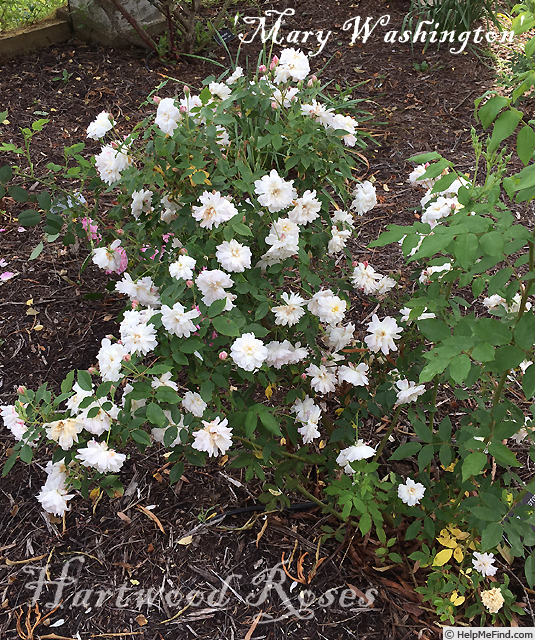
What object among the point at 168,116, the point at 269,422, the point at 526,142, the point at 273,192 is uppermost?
the point at 526,142

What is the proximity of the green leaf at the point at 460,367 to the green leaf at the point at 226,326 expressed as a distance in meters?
0.42

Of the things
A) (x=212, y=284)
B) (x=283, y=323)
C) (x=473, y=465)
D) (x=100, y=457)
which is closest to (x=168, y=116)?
(x=212, y=284)

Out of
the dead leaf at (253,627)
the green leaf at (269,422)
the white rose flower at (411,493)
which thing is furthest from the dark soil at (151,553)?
the green leaf at (269,422)

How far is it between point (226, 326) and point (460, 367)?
46 centimetres

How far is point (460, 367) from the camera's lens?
105 centimetres

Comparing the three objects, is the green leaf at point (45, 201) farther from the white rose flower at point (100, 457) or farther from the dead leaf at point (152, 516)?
the dead leaf at point (152, 516)

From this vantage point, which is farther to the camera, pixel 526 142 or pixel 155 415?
→ pixel 155 415

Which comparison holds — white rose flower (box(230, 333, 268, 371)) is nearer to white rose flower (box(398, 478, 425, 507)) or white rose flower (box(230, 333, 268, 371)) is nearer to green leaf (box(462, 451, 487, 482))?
green leaf (box(462, 451, 487, 482))

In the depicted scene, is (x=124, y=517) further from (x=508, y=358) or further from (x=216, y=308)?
A: (x=508, y=358)

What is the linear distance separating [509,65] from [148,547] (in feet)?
11.1

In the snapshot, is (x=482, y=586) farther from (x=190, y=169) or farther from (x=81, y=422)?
(x=190, y=169)

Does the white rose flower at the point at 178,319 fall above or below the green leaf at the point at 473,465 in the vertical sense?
above

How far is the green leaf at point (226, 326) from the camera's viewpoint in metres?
1.22

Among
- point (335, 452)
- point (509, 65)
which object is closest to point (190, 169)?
point (335, 452)
